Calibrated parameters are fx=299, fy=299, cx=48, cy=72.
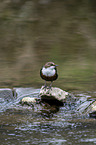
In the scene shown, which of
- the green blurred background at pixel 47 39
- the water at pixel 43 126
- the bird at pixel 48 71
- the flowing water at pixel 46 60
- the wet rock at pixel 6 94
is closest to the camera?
the water at pixel 43 126

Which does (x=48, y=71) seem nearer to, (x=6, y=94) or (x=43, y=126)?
(x=6, y=94)

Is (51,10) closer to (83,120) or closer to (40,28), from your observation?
(40,28)

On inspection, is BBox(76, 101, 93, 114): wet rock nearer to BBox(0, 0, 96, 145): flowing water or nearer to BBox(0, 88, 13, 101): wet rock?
BBox(0, 0, 96, 145): flowing water

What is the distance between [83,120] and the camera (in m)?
4.30

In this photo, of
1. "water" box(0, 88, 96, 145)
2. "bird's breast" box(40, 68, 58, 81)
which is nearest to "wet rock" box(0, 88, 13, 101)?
"water" box(0, 88, 96, 145)

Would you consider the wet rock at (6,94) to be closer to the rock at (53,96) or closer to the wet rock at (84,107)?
the rock at (53,96)

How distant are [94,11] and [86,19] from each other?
0.61 m

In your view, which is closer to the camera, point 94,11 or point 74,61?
point 74,61

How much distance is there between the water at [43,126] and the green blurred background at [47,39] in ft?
9.84

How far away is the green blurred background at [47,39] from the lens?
9070 millimetres

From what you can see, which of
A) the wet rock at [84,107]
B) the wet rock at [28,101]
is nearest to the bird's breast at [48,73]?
the wet rock at [28,101]

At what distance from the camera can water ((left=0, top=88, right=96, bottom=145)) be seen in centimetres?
348

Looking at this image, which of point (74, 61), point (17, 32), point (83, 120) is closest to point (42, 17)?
point (17, 32)

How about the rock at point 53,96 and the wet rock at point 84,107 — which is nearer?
the wet rock at point 84,107
